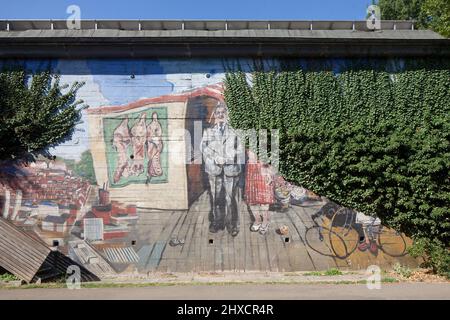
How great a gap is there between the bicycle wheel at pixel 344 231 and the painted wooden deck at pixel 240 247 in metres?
0.19

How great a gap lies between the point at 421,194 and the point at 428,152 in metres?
1.14

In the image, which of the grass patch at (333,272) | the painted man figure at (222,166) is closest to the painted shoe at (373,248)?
the grass patch at (333,272)

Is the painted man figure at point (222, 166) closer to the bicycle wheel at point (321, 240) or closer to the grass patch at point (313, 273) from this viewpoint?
the bicycle wheel at point (321, 240)

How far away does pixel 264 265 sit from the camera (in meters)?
13.2

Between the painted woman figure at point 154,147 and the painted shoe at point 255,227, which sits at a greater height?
the painted woman figure at point 154,147

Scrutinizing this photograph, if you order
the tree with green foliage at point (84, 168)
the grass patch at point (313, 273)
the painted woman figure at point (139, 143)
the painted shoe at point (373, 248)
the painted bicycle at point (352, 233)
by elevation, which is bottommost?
the grass patch at point (313, 273)

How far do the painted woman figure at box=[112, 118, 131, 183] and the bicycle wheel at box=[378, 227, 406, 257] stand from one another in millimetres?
7139

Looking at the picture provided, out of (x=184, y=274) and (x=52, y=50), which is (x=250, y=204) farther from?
(x=52, y=50)

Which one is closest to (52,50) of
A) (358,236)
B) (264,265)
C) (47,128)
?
(47,128)

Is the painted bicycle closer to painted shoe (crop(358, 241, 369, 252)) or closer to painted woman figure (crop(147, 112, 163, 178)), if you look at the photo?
painted shoe (crop(358, 241, 369, 252))

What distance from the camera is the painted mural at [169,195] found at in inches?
516

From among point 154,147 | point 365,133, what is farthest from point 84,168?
point 365,133
